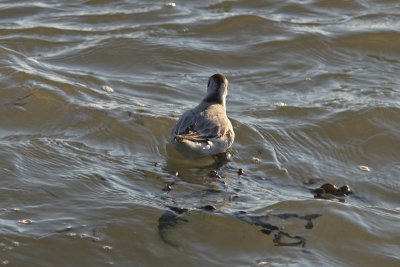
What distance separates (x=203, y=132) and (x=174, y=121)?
69 centimetres

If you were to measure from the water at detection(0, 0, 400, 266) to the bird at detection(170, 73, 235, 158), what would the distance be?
194 mm

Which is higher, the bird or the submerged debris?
the bird

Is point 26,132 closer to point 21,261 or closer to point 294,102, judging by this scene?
point 21,261

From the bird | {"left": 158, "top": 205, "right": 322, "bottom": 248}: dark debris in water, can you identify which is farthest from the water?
the bird

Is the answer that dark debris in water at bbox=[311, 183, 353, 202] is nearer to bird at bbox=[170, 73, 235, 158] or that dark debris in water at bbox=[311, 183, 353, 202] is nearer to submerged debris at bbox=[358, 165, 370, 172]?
submerged debris at bbox=[358, 165, 370, 172]

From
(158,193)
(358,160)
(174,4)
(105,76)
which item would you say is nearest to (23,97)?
(105,76)

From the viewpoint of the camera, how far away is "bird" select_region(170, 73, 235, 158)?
7340 millimetres

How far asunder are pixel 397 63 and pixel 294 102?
8.95ft

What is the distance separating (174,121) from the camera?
837cm

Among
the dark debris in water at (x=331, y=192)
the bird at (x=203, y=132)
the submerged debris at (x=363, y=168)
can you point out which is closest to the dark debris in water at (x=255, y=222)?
the dark debris in water at (x=331, y=192)

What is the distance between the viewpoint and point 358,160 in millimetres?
7715

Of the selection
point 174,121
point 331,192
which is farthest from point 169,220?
point 174,121

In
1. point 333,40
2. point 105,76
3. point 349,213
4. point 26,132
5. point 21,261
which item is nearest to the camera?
point 21,261

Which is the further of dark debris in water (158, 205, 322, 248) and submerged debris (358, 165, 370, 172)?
submerged debris (358, 165, 370, 172)
